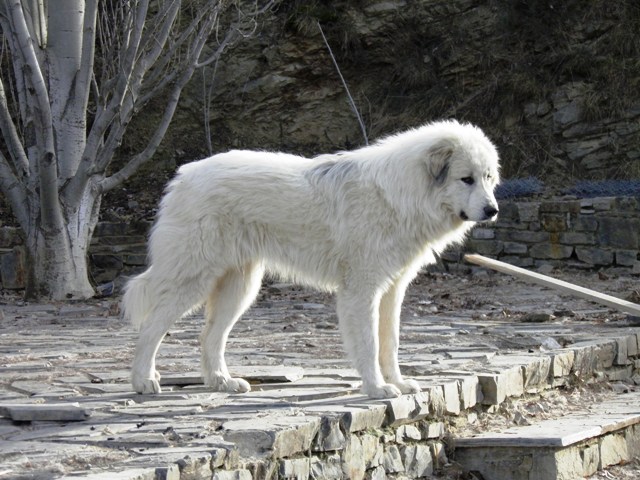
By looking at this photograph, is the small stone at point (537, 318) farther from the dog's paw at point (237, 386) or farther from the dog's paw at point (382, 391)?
the dog's paw at point (237, 386)

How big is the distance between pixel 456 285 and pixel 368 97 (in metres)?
4.86

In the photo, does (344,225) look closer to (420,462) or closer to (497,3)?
(420,462)

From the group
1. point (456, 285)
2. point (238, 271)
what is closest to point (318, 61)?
point (456, 285)

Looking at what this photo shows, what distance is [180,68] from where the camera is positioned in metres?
12.6

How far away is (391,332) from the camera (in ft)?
20.0

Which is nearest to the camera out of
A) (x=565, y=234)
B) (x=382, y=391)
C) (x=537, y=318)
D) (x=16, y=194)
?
(x=382, y=391)

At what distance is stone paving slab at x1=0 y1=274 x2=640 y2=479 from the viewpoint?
454cm

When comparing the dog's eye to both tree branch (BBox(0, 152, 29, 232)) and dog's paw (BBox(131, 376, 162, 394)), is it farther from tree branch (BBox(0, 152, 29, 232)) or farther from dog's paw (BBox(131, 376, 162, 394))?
tree branch (BBox(0, 152, 29, 232))

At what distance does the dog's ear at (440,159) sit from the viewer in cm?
595

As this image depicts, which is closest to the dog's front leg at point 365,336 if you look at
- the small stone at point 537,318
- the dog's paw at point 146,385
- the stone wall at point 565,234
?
the dog's paw at point 146,385

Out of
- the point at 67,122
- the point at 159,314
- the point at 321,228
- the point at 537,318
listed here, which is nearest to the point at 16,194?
the point at 67,122

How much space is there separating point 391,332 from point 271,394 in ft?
2.68

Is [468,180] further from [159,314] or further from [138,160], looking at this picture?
[138,160]

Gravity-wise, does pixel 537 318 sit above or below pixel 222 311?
below
